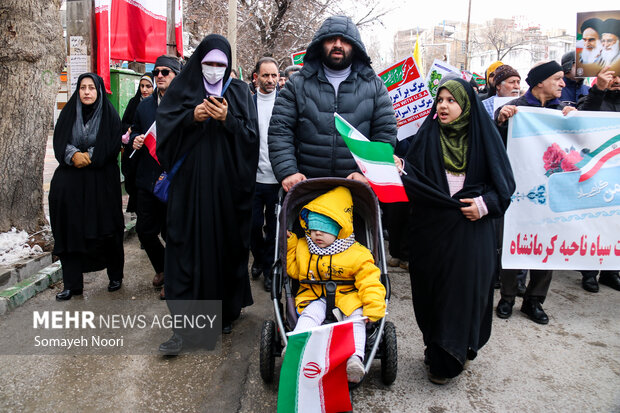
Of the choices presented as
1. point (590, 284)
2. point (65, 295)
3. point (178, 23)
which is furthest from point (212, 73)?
point (178, 23)

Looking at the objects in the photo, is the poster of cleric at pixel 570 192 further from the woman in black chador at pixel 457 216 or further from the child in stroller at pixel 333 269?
the child in stroller at pixel 333 269

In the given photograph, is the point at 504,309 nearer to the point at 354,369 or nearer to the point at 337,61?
the point at 354,369

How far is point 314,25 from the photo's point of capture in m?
16.4

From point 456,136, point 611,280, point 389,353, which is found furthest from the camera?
point 611,280

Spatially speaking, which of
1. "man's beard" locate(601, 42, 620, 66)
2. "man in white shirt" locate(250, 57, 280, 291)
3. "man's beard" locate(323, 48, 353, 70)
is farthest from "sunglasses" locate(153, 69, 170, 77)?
"man's beard" locate(601, 42, 620, 66)

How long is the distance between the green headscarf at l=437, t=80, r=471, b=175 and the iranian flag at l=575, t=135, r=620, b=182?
1.98m

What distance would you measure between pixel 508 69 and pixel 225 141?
11.5ft

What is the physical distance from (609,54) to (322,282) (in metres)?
3.63

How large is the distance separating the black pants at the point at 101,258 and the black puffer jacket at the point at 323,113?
2105 millimetres

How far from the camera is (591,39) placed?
15.2 ft

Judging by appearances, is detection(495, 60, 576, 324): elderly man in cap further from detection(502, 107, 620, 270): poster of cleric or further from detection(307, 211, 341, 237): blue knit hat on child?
detection(307, 211, 341, 237): blue knit hat on child

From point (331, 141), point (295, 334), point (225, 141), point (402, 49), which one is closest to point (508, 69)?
point (331, 141)

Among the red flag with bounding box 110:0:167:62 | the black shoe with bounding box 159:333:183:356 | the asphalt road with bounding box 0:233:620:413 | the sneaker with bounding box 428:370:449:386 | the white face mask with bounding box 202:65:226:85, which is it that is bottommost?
Answer: the asphalt road with bounding box 0:233:620:413

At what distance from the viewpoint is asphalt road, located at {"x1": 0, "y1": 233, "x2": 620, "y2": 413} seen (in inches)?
120
